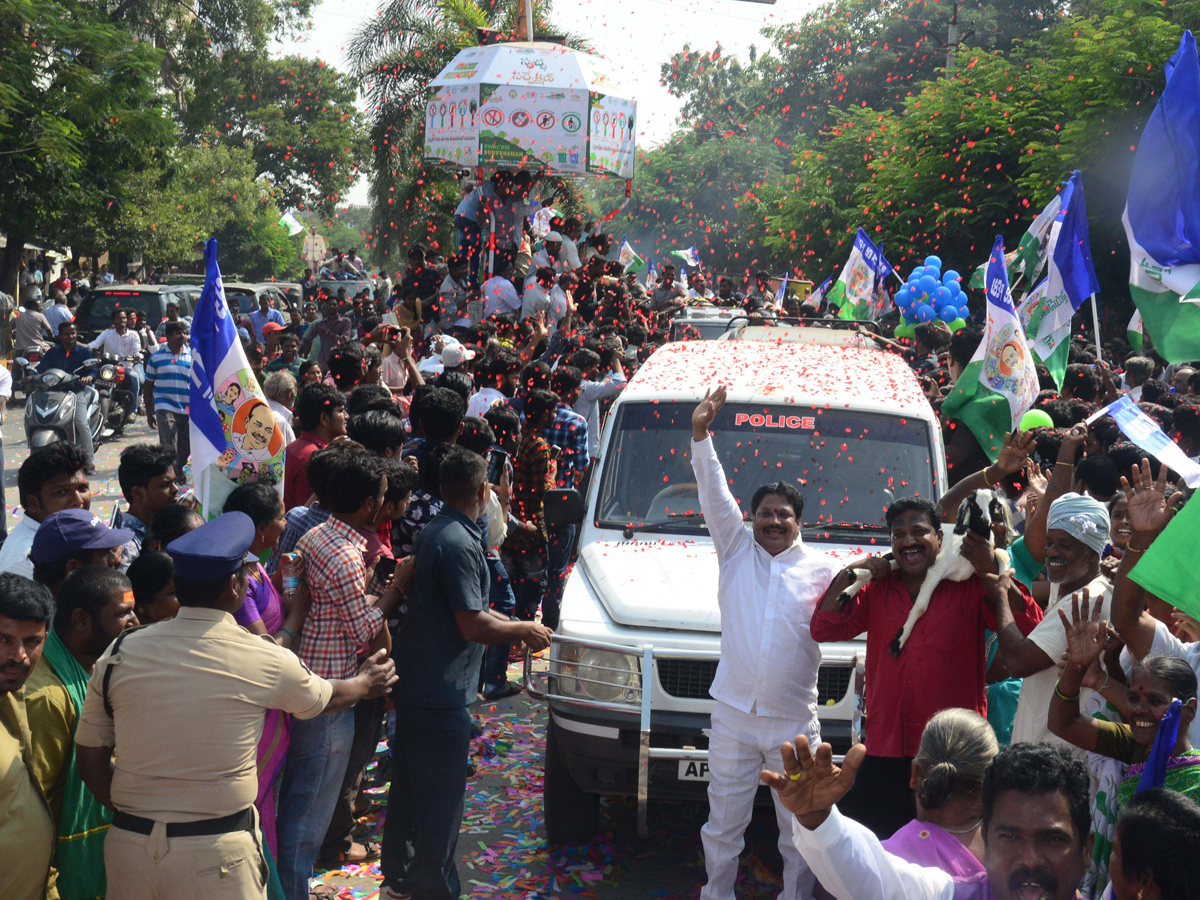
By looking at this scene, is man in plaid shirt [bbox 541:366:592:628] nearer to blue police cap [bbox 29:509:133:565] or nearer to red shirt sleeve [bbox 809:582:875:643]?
red shirt sleeve [bbox 809:582:875:643]

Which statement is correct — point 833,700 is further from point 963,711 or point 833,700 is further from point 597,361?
point 597,361

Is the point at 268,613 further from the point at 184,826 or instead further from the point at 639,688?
the point at 639,688

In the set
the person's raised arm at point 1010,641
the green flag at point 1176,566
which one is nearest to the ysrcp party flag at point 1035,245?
the person's raised arm at point 1010,641

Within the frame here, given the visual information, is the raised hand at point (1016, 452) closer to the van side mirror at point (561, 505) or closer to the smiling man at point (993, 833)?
the van side mirror at point (561, 505)

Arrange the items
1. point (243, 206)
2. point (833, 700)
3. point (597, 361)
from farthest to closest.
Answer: point (243, 206) → point (597, 361) → point (833, 700)

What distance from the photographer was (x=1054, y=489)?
5230 millimetres

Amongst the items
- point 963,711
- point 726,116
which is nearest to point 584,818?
point 963,711

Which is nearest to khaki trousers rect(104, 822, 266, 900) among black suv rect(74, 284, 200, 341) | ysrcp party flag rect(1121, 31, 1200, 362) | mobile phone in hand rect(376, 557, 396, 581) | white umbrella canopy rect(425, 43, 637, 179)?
mobile phone in hand rect(376, 557, 396, 581)

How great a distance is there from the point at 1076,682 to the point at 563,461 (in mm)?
5078

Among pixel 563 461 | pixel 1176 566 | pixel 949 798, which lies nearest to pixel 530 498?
pixel 563 461

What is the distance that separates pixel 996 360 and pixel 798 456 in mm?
1968

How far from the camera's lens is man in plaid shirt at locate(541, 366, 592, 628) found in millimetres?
8234

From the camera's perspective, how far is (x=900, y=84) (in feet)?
165

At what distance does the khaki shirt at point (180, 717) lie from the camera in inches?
128
